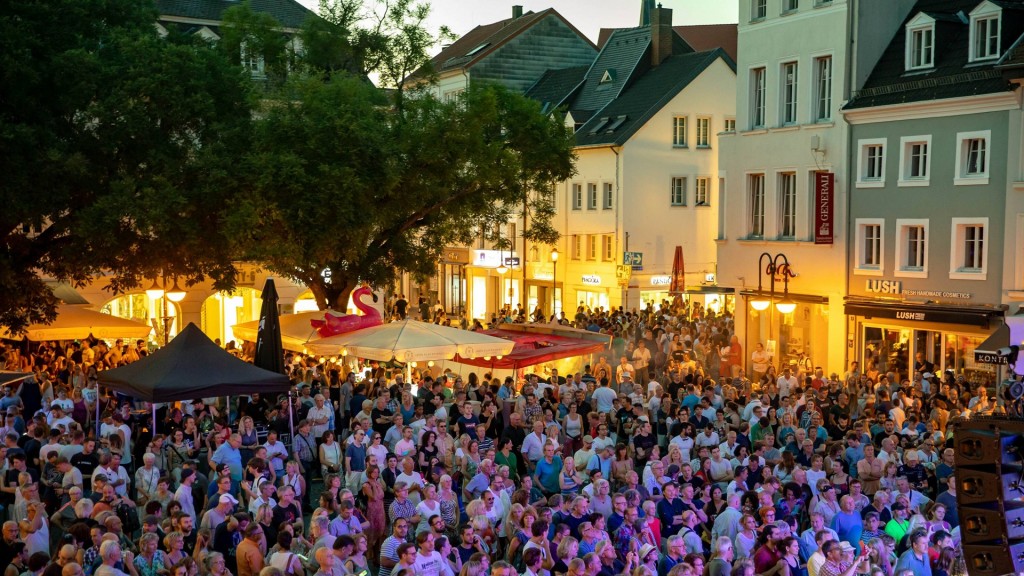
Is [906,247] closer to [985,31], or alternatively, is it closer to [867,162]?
[867,162]

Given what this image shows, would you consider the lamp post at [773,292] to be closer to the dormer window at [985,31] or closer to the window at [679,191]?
the dormer window at [985,31]

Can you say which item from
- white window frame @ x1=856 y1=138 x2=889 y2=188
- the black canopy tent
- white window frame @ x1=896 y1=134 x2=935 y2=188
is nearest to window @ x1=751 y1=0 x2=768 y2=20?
white window frame @ x1=856 y1=138 x2=889 y2=188

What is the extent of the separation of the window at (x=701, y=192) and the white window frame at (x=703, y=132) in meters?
1.33

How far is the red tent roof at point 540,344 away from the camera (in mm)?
23656

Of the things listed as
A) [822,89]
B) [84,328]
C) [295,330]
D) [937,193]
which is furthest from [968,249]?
[84,328]

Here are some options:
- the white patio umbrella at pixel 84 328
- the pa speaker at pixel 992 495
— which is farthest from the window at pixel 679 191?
the pa speaker at pixel 992 495

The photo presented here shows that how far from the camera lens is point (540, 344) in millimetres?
24969

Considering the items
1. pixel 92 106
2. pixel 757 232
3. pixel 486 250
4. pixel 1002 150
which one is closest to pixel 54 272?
pixel 92 106

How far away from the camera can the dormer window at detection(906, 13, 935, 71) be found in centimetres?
3039

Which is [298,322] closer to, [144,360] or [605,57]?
[144,360]

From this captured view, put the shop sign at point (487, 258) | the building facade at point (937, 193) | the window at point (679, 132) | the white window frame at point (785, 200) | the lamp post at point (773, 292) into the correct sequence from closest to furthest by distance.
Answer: the lamp post at point (773, 292) → the building facade at point (937, 193) → the white window frame at point (785, 200) → the window at point (679, 132) → the shop sign at point (487, 258)

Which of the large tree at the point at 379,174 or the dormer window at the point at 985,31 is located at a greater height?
the dormer window at the point at 985,31

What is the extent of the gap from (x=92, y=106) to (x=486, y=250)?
31167mm

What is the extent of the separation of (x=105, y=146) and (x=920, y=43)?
63.3 ft
